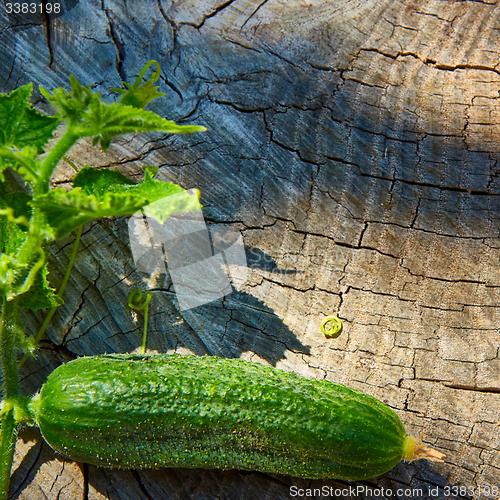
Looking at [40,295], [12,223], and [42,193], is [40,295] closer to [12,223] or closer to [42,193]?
[12,223]

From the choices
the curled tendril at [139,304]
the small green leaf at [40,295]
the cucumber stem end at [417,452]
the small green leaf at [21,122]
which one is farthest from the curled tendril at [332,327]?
the small green leaf at [21,122]

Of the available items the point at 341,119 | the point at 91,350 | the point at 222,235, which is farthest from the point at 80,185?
the point at 341,119

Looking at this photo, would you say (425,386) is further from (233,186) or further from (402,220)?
(233,186)

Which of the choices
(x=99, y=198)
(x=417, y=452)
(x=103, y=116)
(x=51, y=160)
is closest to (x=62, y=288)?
(x=99, y=198)

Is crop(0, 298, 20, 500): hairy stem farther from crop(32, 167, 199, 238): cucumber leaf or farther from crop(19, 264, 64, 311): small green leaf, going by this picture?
crop(32, 167, 199, 238): cucumber leaf

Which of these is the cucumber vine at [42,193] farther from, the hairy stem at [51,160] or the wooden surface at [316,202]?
the wooden surface at [316,202]

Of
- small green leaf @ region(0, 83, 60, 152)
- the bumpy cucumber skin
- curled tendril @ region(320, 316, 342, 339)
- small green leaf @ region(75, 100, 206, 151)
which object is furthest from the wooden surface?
small green leaf @ region(75, 100, 206, 151)
